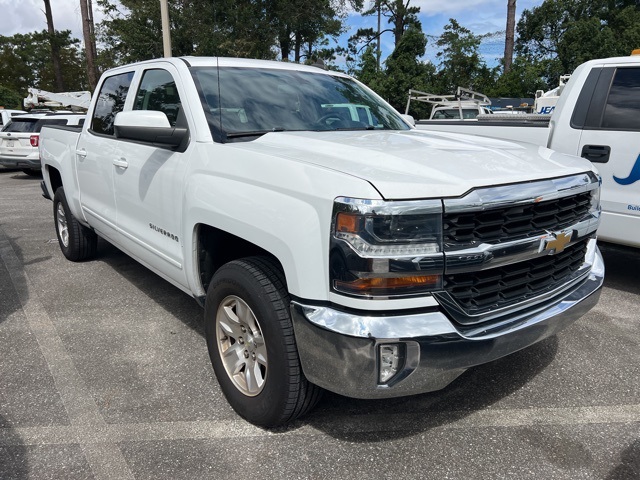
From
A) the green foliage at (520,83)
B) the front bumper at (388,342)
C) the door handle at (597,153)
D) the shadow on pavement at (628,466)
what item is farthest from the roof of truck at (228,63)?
the green foliage at (520,83)

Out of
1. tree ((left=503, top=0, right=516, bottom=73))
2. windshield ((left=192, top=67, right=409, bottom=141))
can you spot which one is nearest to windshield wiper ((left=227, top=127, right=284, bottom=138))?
windshield ((left=192, top=67, right=409, bottom=141))

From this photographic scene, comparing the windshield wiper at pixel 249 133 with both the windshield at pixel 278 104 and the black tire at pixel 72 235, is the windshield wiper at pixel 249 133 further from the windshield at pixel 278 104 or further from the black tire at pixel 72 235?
the black tire at pixel 72 235

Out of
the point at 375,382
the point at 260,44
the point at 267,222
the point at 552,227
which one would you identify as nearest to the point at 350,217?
the point at 267,222

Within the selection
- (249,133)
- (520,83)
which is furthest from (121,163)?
(520,83)

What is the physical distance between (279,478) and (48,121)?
44.7 feet

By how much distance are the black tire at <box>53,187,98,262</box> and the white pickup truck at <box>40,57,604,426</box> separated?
7.10ft

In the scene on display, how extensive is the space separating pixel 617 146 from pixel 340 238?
3.51m

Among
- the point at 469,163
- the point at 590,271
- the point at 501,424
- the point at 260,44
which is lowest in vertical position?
the point at 501,424

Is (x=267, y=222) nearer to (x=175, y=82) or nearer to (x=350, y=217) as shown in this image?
(x=350, y=217)

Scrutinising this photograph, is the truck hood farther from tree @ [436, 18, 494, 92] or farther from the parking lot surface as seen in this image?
tree @ [436, 18, 494, 92]

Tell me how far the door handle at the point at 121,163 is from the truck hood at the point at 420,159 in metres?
1.30

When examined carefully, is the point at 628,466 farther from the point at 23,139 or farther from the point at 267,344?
the point at 23,139

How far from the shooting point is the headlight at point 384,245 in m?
2.03

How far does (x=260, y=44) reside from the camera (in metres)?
26.6
